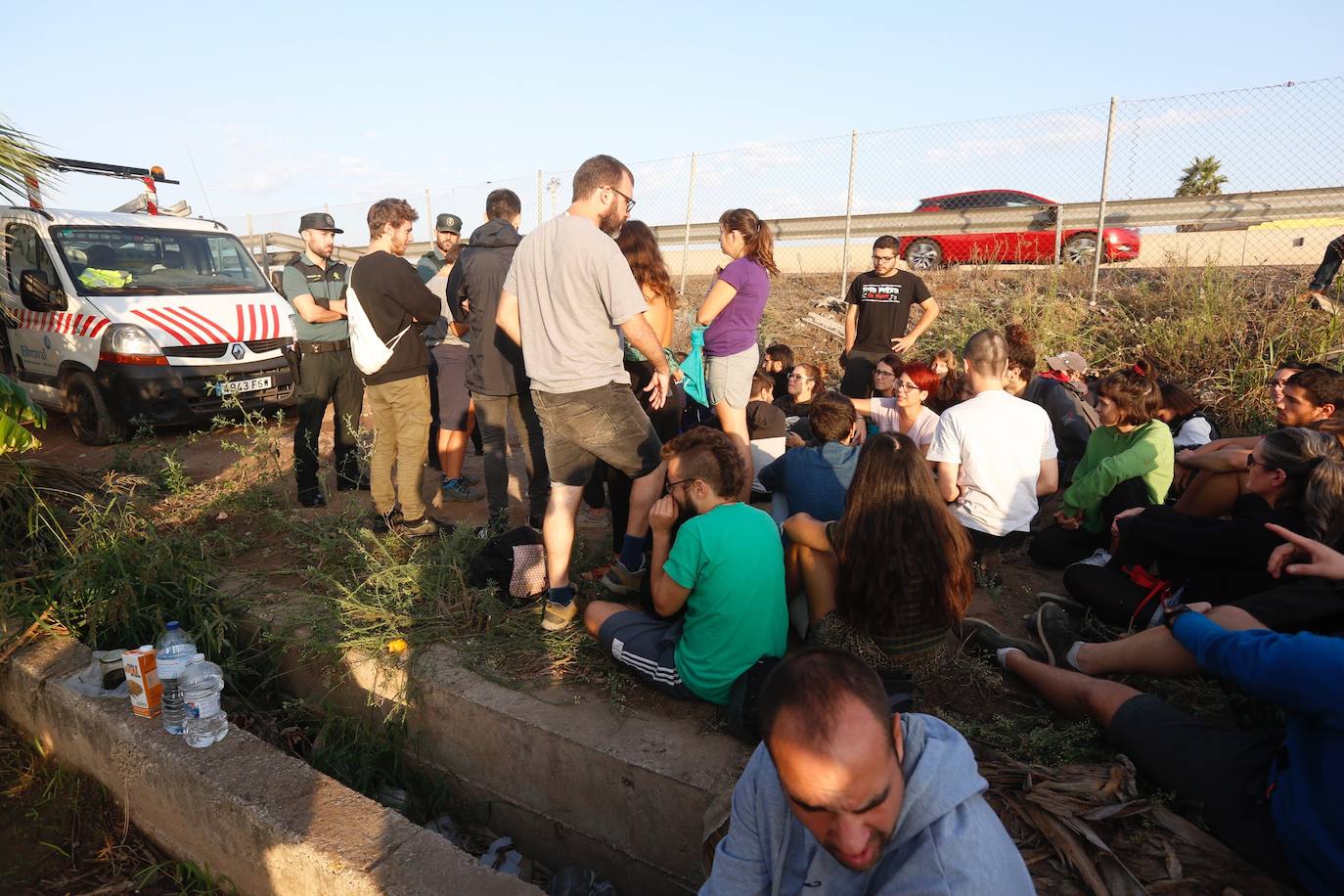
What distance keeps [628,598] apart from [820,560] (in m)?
1.06

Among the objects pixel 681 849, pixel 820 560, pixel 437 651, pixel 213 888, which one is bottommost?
pixel 213 888

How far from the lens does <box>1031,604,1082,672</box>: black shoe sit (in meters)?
3.44

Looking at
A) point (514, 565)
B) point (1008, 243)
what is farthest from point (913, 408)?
point (1008, 243)

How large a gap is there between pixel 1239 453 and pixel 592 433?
3.13 m

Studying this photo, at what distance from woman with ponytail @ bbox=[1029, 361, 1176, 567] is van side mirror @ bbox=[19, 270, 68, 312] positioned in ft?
28.8

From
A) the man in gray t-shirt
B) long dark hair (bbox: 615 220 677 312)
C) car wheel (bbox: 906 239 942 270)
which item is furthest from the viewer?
car wheel (bbox: 906 239 942 270)

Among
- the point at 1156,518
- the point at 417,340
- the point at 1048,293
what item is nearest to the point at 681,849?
the point at 1156,518

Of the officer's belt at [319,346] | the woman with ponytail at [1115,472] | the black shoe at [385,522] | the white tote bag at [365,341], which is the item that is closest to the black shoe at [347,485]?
the officer's belt at [319,346]

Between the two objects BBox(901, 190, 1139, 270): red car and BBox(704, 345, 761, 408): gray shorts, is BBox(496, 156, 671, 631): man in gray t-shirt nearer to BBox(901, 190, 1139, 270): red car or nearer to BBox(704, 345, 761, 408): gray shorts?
BBox(704, 345, 761, 408): gray shorts

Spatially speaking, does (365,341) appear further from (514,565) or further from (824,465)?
(824,465)

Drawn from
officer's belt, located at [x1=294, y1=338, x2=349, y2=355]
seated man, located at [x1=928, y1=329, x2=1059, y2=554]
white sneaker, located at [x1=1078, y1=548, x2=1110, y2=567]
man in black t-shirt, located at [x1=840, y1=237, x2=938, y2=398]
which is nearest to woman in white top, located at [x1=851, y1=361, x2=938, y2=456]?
seated man, located at [x1=928, y1=329, x2=1059, y2=554]

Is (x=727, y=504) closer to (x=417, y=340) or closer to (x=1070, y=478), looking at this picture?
(x=417, y=340)

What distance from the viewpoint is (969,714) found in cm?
312

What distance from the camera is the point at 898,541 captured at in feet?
9.65
